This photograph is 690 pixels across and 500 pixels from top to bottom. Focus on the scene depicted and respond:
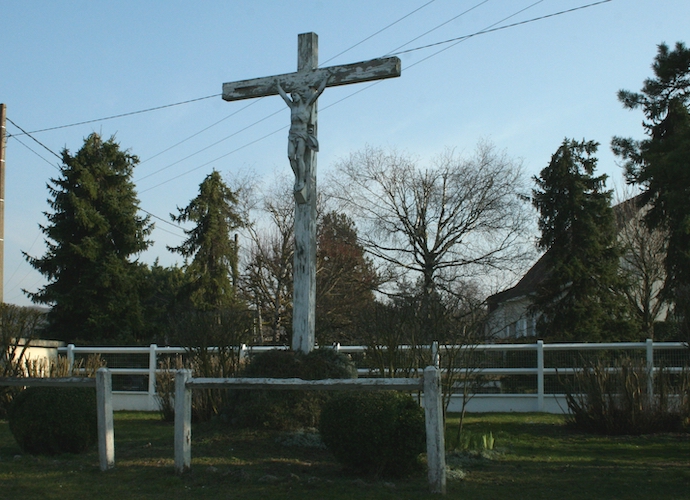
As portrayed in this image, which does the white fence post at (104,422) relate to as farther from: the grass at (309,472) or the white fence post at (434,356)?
the white fence post at (434,356)

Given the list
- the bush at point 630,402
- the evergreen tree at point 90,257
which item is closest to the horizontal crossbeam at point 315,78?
the bush at point 630,402

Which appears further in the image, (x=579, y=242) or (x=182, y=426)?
(x=579, y=242)

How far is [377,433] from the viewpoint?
7051mm

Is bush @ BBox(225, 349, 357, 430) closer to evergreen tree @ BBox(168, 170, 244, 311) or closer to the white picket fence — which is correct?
the white picket fence

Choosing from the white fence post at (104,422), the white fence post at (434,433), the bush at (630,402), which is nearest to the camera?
the white fence post at (434,433)

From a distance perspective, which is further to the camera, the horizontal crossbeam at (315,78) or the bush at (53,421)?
the horizontal crossbeam at (315,78)

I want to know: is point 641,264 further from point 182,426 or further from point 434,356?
point 182,426

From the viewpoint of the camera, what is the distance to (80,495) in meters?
6.79

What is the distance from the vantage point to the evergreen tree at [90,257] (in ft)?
88.9

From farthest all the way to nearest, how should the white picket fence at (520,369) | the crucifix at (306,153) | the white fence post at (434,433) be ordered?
the white picket fence at (520,369), the crucifix at (306,153), the white fence post at (434,433)

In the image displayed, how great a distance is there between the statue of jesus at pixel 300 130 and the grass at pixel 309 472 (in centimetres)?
356

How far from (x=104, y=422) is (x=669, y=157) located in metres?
9.38

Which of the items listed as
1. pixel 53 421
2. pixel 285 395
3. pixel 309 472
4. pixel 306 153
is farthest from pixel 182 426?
pixel 306 153

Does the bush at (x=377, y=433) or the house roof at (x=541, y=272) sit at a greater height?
the house roof at (x=541, y=272)
